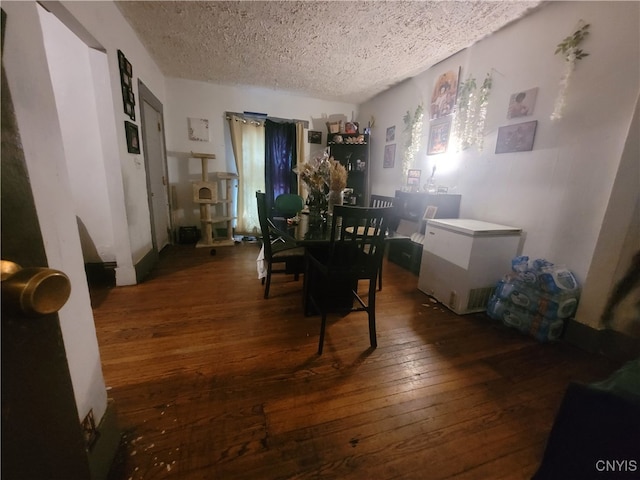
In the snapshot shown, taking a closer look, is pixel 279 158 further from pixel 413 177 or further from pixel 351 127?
pixel 413 177

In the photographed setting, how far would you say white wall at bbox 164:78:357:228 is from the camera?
3.84 meters

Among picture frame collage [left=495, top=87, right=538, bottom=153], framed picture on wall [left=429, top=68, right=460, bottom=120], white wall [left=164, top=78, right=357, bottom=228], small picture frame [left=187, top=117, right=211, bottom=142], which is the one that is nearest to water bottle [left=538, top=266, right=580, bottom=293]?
picture frame collage [left=495, top=87, right=538, bottom=153]

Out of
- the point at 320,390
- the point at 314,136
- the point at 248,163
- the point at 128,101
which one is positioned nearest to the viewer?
the point at 320,390

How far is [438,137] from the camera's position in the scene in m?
3.03

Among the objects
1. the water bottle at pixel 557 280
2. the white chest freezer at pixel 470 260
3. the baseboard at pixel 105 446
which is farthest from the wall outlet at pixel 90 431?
the water bottle at pixel 557 280

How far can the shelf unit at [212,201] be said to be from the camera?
370 centimetres

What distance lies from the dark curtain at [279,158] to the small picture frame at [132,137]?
6.52ft

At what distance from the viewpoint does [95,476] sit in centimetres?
81

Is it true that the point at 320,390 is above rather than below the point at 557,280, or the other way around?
below

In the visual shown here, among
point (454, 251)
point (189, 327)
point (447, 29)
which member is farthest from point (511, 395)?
point (447, 29)

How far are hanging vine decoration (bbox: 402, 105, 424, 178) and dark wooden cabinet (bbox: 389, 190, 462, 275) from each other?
56cm

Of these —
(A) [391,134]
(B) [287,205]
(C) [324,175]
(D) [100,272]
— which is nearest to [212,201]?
(B) [287,205]

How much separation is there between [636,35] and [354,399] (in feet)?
9.01

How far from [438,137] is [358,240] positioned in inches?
88.9
